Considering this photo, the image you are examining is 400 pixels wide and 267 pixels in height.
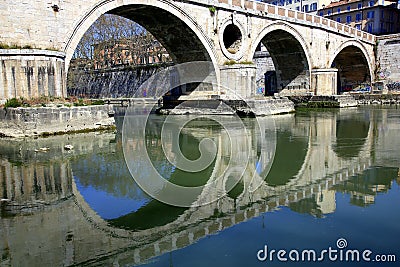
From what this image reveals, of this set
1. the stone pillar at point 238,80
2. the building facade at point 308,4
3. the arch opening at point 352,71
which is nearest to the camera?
the stone pillar at point 238,80

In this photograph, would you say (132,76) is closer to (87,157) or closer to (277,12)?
(277,12)

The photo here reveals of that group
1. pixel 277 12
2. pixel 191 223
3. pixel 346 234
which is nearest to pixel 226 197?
pixel 191 223

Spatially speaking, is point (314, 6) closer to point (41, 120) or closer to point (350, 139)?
point (350, 139)

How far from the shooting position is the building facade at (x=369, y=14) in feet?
136

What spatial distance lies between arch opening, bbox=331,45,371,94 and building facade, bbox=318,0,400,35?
9024mm

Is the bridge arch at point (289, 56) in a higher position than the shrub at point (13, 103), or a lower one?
higher

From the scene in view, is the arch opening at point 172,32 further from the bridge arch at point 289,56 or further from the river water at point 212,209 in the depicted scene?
the river water at point 212,209

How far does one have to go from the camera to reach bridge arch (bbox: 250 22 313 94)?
24969 millimetres

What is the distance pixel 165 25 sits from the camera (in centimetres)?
1909

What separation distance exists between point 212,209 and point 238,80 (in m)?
15.4

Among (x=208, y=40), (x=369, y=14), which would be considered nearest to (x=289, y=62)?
(x=208, y=40)

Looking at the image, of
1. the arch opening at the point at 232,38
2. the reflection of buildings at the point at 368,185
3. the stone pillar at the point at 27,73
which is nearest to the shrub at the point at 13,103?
the stone pillar at the point at 27,73

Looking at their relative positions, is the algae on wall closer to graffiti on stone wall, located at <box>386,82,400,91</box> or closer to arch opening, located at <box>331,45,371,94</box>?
arch opening, located at <box>331,45,371,94</box>

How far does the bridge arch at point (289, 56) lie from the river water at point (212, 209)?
55.6 feet
